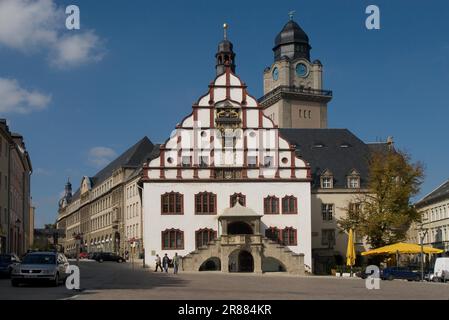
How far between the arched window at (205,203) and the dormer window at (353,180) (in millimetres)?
17651

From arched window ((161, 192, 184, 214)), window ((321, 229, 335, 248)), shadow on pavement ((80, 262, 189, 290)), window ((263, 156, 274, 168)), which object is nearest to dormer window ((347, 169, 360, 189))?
window ((321, 229, 335, 248))

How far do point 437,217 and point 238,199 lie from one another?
28.0 meters

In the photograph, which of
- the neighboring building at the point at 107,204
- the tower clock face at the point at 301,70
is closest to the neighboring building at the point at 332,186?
the neighboring building at the point at 107,204

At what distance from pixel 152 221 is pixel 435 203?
35.3 metres

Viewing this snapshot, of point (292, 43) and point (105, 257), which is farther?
point (292, 43)

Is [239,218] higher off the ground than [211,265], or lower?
higher

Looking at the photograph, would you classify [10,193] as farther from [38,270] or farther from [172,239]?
[38,270]

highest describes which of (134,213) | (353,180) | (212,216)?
(353,180)

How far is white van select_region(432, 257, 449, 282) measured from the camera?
5162 cm

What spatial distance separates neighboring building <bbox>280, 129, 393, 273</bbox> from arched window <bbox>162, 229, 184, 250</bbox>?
600 inches

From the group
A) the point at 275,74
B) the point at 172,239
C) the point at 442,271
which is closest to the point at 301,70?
the point at 275,74

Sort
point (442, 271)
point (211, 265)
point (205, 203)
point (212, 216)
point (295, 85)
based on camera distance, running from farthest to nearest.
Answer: point (295, 85), point (205, 203), point (212, 216), point (211, 265), point (442, 271)

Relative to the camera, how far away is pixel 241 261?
226ft
